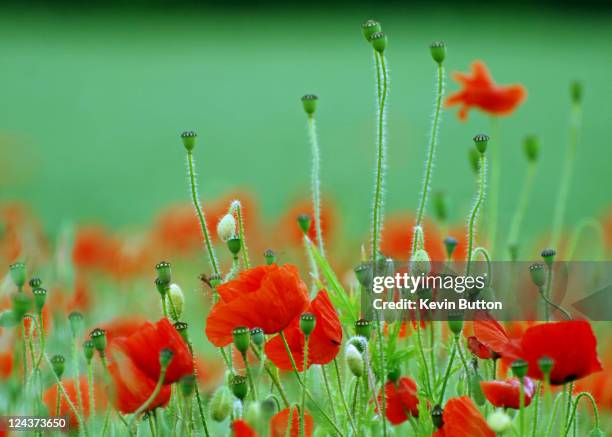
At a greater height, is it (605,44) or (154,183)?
(605,44)

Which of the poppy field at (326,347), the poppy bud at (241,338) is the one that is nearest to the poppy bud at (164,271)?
the poppy field at (326,347)

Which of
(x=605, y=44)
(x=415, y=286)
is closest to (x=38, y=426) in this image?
(x=415, y=286)

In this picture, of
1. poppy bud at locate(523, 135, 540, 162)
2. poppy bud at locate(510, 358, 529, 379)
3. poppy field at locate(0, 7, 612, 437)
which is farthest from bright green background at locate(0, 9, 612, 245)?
poppy bud at locate(510, 358, 529, 379)

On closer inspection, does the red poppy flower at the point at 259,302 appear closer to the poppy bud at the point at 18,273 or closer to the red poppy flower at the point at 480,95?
the poppy bud at the point at 18,273

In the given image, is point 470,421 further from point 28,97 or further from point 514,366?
point 28,97

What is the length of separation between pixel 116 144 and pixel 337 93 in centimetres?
167

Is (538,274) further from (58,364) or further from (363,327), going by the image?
(58,364)

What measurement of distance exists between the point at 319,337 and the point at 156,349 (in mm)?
111

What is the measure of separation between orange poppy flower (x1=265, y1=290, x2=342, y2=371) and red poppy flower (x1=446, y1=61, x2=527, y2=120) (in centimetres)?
43

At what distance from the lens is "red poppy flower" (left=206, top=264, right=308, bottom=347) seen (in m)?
0.65

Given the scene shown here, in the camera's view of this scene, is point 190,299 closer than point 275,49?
Yes

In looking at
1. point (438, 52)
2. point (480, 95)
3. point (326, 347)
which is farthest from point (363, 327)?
point (480, 95)

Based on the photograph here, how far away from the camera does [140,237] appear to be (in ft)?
4.51

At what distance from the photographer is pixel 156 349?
0.63m
